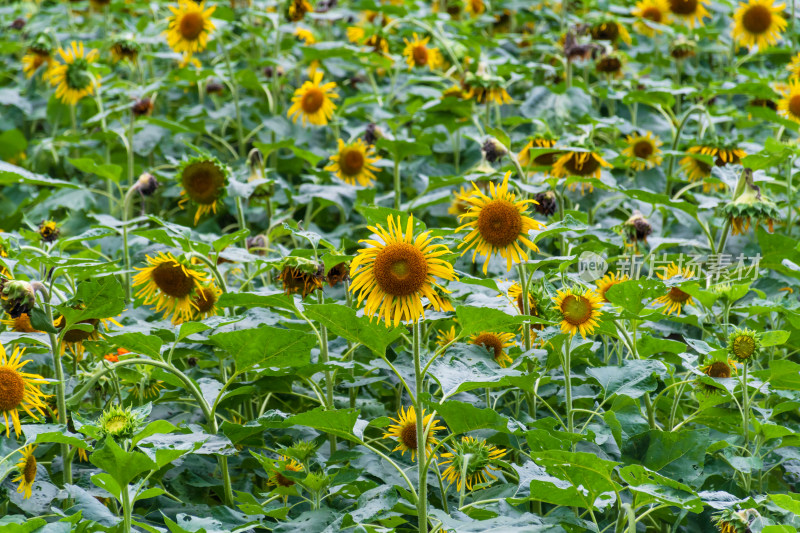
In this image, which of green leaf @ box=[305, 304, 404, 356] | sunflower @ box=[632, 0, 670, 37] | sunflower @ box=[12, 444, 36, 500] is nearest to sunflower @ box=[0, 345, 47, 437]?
sunflower @ box=[12, 444, 36, 500]

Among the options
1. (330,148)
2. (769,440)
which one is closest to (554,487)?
(769,440)

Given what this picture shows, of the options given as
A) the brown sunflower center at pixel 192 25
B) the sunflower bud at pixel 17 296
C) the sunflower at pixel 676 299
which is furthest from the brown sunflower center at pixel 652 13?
the sunflower bud at pixel 17 296

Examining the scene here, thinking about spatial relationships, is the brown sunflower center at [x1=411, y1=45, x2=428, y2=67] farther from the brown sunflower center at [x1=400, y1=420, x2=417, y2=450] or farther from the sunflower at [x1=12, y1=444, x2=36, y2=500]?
the sunflower at [x1=12, y1=444, x2=36, y2=500]

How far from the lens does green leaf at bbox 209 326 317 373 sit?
2070 mm

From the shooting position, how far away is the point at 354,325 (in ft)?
6.17

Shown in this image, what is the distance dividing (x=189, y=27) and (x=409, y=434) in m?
2.69

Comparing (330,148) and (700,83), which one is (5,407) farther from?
(700,83)

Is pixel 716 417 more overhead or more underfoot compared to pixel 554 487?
more underfoot

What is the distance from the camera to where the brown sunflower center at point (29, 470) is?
2157 mm

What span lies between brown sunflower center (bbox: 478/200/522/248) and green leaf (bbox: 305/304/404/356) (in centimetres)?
39

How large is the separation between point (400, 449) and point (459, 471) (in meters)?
0.21

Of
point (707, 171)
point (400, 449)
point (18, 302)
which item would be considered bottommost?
point (400, 449)

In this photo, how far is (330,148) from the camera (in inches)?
172

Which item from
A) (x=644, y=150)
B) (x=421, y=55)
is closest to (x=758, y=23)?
(x=644, y=150)
